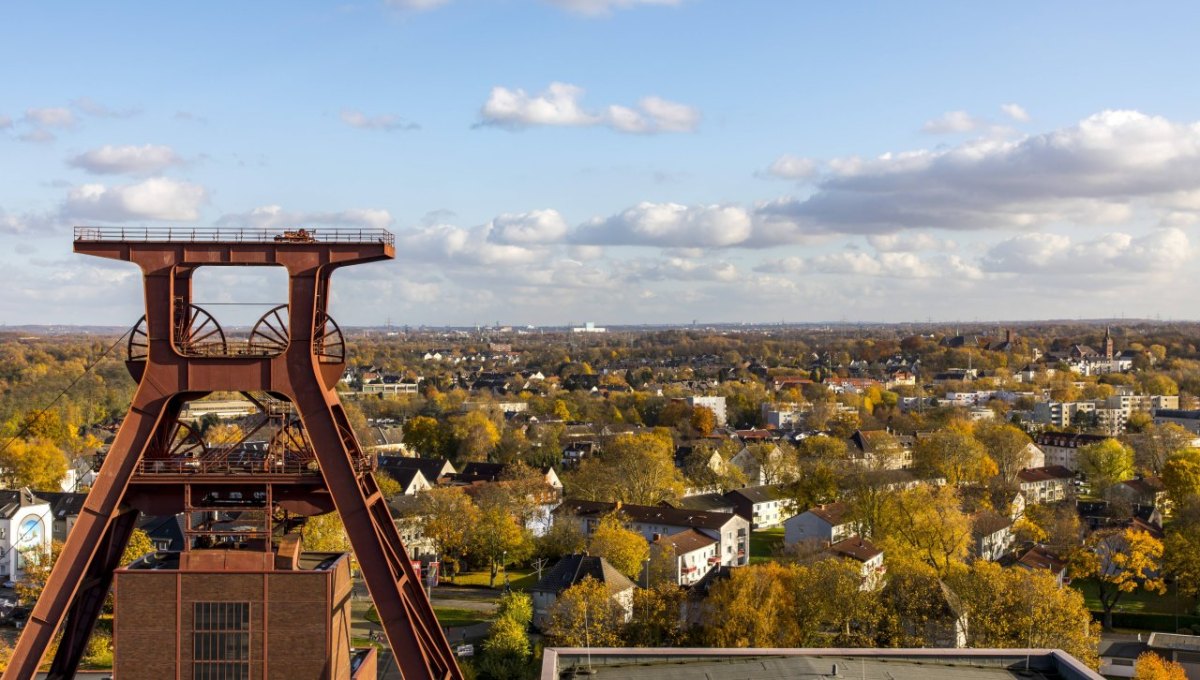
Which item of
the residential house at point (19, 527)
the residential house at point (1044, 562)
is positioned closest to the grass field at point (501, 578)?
the residential house at point (19, 527)

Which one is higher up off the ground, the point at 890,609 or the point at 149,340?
the point at 149,340

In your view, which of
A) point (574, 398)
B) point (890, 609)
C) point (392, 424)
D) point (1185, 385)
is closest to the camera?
point (890, 609)

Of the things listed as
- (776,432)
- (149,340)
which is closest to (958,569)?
(149,340)

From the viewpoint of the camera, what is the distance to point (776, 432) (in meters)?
116

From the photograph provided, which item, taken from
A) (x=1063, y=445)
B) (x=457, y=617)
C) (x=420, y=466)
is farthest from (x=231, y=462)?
(x=1063, y=445)

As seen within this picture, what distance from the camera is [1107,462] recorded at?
3275 inches

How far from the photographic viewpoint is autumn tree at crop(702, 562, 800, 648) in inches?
1453

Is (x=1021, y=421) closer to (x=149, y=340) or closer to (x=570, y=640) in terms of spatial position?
(x=570, y=640)

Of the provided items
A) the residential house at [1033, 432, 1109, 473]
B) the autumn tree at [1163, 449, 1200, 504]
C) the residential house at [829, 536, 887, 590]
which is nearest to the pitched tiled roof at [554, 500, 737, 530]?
the residential house at [829, 536, 887, 590]

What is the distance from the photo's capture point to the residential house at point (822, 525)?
60.8 metres

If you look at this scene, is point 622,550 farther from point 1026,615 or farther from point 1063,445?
point 1063,445

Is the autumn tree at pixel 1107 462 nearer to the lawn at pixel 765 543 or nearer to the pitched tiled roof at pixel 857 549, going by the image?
the lawn at pixel 765 543

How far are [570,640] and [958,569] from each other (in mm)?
15779

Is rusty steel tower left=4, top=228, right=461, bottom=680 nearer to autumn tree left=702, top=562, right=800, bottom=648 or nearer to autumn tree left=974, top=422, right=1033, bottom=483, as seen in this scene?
autumn tree left=702, top=562, right=800, bottom=648
